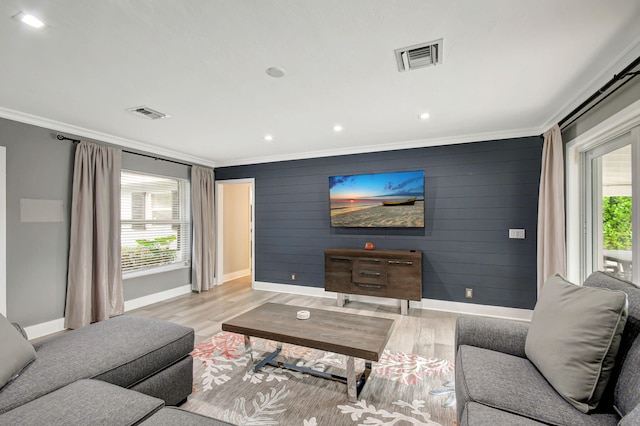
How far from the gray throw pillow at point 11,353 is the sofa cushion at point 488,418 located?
6.94ft

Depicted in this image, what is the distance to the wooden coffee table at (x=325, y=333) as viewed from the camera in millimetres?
2072

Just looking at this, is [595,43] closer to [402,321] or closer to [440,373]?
[440,373]

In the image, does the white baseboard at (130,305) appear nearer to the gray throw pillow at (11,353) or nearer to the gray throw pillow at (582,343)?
the gray throw pillow at (11,353)

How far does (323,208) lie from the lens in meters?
4.98

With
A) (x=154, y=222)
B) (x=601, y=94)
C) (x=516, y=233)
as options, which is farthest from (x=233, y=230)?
(x=601, y=94)

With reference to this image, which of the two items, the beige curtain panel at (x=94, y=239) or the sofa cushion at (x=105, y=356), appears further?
the beige curtain panel at (x=94, y=239)

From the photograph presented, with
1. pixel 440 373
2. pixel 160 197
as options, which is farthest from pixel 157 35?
pixel 160 197

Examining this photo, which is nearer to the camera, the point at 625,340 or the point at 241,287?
the point at 625,340

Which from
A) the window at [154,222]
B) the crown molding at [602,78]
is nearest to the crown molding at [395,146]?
the crown molding at [602,78]

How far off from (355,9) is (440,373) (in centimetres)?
274

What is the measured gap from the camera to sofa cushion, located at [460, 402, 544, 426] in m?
1.19

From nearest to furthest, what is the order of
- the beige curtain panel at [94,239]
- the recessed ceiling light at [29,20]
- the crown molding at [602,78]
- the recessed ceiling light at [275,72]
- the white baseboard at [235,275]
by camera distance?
the recessed ceiling light at [29,20], the crown molding at [602,78], the recessed ceiling light at [275,72], the beige curtain panel at [94,239], the white baseboard at [235,275]

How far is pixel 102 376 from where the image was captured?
5.34 feet

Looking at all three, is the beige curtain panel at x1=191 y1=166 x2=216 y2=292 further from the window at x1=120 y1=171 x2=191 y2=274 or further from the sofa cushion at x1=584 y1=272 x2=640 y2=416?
the sofa cushion at x1=584 y1=272 x2=640 y2=416
